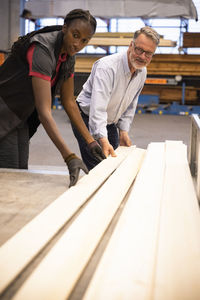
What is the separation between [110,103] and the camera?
8.77 ft

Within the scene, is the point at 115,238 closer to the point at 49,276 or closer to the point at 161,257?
the point at 161,257

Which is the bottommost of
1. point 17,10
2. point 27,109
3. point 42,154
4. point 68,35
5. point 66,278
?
point 42,154

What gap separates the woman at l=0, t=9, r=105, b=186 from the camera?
179 centimetres

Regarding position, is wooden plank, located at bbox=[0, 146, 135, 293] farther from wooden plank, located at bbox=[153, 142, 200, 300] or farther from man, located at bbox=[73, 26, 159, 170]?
man, located at bbox=[73, 26, 159, 170]

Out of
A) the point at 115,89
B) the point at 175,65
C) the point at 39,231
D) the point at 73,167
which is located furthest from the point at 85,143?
the point at 175,65

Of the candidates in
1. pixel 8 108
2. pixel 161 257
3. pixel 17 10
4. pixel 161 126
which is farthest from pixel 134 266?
pixel 17 10

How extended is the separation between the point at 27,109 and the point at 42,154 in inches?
128

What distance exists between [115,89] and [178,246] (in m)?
1.74

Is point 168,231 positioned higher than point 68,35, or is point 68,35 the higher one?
point 68,35

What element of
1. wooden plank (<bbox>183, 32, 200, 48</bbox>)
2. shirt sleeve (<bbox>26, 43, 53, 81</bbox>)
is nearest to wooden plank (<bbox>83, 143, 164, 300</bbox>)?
shirt sleeve (<bbox>26, 43, 53, 81</bbox>)

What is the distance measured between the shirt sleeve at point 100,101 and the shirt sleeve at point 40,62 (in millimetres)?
662

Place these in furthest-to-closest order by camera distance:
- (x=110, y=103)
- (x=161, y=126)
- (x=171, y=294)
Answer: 1. (x=161, y=126)
2. (x=110, y=103)
3. (x=171, y=294)

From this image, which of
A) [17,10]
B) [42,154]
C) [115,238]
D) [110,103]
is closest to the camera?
[115,238]

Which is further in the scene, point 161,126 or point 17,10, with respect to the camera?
point 17,10
